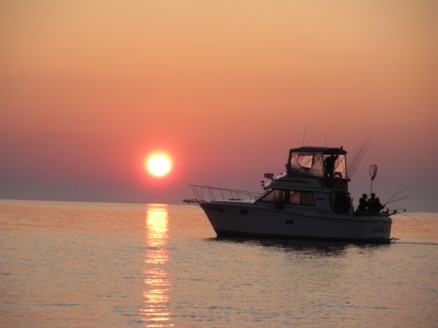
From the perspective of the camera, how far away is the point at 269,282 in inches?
1617

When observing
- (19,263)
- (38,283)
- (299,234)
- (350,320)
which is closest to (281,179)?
(299,234)

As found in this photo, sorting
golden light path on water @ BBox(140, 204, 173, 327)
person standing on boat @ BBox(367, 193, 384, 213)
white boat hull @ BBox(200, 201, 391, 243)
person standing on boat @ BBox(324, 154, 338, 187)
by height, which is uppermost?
person standing on boat @ BBox(324, 154, 338, 187)

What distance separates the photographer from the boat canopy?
206 feet

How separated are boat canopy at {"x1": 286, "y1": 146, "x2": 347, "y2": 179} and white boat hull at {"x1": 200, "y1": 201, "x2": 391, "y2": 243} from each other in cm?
316

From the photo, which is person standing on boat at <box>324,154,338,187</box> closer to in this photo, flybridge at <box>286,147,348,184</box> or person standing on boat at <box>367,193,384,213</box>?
flybridge at <box>286,147,348,184</box>

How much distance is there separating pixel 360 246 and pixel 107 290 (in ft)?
100

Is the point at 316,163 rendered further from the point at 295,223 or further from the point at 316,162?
the point at 295,223

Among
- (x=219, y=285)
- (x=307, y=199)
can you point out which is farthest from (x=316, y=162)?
(x=219, y=285)

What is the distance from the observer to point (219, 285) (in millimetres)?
38875

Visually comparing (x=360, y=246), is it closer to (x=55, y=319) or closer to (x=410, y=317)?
(x=410, y=317)

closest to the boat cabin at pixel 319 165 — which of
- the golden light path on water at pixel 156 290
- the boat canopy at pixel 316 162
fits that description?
the boat canopy at pixel 316 162

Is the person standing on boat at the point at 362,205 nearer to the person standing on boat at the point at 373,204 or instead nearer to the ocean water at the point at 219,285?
the person standing on boat at the point at 373,204

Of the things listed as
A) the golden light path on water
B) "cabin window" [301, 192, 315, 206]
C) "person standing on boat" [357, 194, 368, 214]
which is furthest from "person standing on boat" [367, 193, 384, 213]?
the golden light path on water

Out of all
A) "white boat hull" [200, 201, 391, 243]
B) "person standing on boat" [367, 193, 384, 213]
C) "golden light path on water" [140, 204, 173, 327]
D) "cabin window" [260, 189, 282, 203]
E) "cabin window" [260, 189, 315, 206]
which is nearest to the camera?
"golden light path on water" [140, 204, 173, 327]
